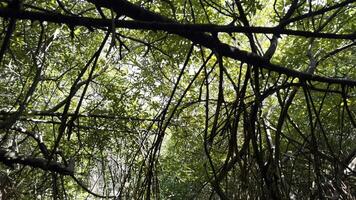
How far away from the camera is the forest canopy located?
3.48ft

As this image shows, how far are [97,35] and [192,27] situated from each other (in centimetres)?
560

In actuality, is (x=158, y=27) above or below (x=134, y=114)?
below

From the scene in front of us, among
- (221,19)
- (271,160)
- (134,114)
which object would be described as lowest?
(271,160)

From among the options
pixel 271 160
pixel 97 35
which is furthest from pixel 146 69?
pixel 271 160

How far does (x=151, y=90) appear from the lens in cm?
653

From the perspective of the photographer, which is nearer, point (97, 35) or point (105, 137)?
point (105, 137)

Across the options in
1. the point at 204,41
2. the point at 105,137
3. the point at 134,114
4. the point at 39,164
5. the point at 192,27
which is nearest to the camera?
the point at 192,27

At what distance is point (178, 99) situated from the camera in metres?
4.65

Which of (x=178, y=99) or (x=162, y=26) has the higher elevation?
(x=178, y=99)

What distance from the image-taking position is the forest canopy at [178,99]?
1062mm

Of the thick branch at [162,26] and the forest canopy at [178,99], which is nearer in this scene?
the thick branch at [162,26]

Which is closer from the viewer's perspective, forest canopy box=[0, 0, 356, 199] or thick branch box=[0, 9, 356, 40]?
thick branch box=[0, 9, 356, 40]

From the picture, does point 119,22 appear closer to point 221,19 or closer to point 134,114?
point 134,114

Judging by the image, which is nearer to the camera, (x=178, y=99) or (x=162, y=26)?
(x=162, y=26)
